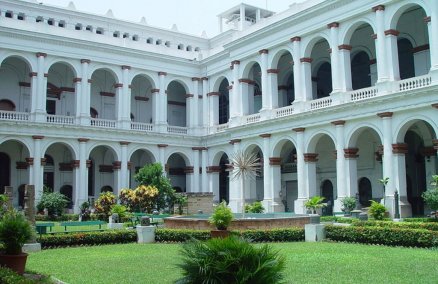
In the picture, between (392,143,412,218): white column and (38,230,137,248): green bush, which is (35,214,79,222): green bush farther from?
(392,143,412,218): white column

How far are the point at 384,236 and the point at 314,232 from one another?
2.62 meters

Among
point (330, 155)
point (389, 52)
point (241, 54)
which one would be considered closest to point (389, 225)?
point (389, 52)

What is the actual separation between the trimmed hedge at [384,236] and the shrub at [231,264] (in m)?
10.4

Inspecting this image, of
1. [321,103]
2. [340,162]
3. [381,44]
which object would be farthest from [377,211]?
[321,103]

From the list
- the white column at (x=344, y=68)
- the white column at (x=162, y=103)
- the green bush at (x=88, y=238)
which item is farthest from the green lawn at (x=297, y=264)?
the white column at (x=162, y=103)

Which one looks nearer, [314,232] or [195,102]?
[314,232]

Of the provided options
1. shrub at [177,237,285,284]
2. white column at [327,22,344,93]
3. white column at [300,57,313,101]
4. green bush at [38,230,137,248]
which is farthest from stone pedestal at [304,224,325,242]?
white column at [300,57,313,101]

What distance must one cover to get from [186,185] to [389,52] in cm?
2065

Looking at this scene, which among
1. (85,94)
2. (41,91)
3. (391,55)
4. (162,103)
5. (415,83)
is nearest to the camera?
(415,83)

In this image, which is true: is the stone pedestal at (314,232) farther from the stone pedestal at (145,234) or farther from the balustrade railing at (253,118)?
the balustrade railing at (253,118)

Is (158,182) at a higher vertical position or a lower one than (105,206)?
higher

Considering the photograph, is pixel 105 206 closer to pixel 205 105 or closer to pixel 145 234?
pixel 145 234

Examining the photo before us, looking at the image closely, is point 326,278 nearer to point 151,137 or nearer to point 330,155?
point 330,155

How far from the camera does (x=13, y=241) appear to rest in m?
11.3
